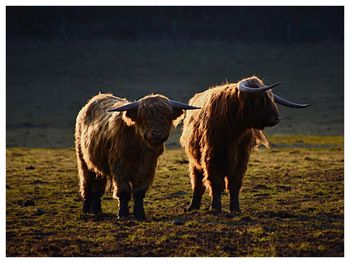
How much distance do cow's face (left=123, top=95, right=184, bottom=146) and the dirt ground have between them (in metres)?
20.9

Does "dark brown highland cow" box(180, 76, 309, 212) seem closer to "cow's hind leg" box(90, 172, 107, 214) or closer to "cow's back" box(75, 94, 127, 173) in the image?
"cow's back" box(75, 94, 127, 173)

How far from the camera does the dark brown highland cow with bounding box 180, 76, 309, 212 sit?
28.6ft

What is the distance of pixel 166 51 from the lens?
45.8m

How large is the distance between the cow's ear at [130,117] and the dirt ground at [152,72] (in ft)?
68.4

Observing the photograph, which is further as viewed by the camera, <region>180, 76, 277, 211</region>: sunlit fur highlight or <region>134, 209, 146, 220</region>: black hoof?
<region>180, 76, 277, 211</region>: sunlit fur highlight

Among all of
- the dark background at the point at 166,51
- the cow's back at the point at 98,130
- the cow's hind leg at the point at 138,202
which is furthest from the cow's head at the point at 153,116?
the dark background at the point at 166,51

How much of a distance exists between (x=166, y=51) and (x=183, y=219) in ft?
124

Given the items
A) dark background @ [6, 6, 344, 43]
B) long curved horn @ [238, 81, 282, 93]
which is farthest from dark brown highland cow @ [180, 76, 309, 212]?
dark background @ [6, 6, 344, 43]

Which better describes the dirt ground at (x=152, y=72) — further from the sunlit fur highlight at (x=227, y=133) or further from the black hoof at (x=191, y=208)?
the sunlit fur highlight at (x=227, y=133)

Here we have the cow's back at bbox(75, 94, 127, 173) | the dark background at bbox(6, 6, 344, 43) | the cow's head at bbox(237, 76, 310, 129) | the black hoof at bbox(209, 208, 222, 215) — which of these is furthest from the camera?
the dark background at bbox(6, 6, 344, 43)

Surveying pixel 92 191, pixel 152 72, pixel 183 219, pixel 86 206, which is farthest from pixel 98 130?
pixel 152 72

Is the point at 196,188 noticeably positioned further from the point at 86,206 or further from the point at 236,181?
the point at 86,206

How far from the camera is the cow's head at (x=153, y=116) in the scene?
8188mm

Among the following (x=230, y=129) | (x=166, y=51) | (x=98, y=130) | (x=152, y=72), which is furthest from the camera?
(x=166, y=51)
